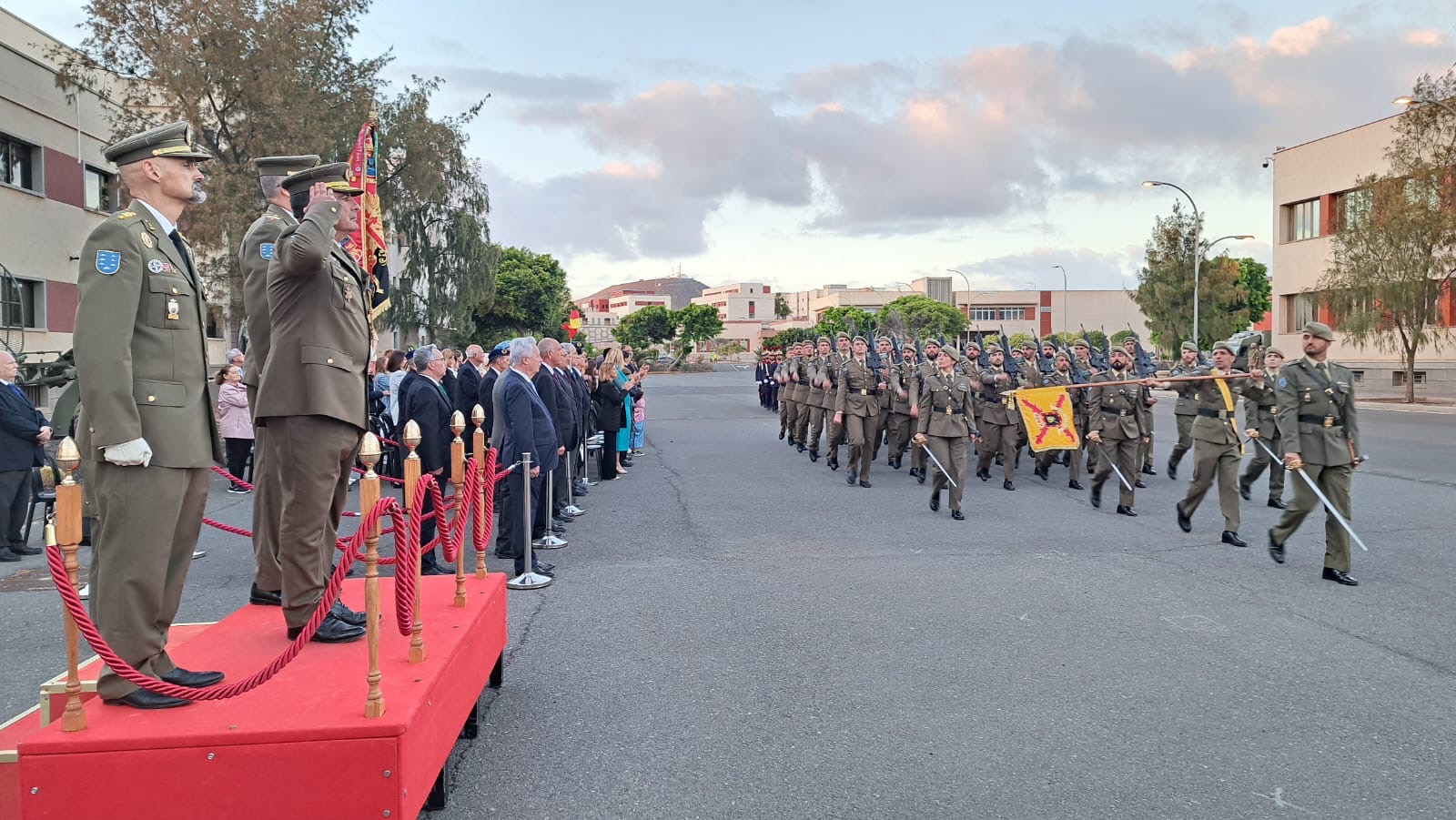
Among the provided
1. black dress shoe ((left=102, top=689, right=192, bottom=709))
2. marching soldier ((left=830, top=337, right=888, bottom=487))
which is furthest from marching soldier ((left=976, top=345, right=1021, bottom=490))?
black dress shoe ((left=102, top=689, right=192, bottom=709))

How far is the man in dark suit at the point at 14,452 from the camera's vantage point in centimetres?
837

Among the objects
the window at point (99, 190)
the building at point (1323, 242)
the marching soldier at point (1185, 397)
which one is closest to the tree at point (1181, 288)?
the building at point (1323, 242)

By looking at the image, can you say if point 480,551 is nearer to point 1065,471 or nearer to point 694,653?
point 694,653

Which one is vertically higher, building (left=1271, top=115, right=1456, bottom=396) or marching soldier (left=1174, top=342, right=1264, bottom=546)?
building (left=1271, top=115, right=1456, bottom=396)

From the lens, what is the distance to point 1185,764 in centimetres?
400

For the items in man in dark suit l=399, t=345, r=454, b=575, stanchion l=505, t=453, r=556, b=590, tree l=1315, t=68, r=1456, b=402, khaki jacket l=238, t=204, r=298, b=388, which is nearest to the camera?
khaki jacket l=238, t=204, r=298, b=388

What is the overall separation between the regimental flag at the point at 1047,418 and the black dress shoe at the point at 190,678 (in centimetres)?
998

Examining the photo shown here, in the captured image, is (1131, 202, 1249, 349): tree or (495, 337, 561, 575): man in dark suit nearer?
(495, 337, 561, 575): man in dark suit

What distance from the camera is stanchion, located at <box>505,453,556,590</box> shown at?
714 cm

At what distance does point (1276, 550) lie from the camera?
7.87 meters

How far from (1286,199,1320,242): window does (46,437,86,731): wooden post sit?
46135 mm

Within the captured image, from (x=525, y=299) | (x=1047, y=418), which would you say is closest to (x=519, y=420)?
(x=1047, y=418)

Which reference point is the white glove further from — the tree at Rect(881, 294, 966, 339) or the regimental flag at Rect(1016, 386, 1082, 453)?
the tree at Rect(881, 294, 966, 339)

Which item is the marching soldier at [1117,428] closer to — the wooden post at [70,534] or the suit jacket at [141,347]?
the suit jacket at [141,347]
